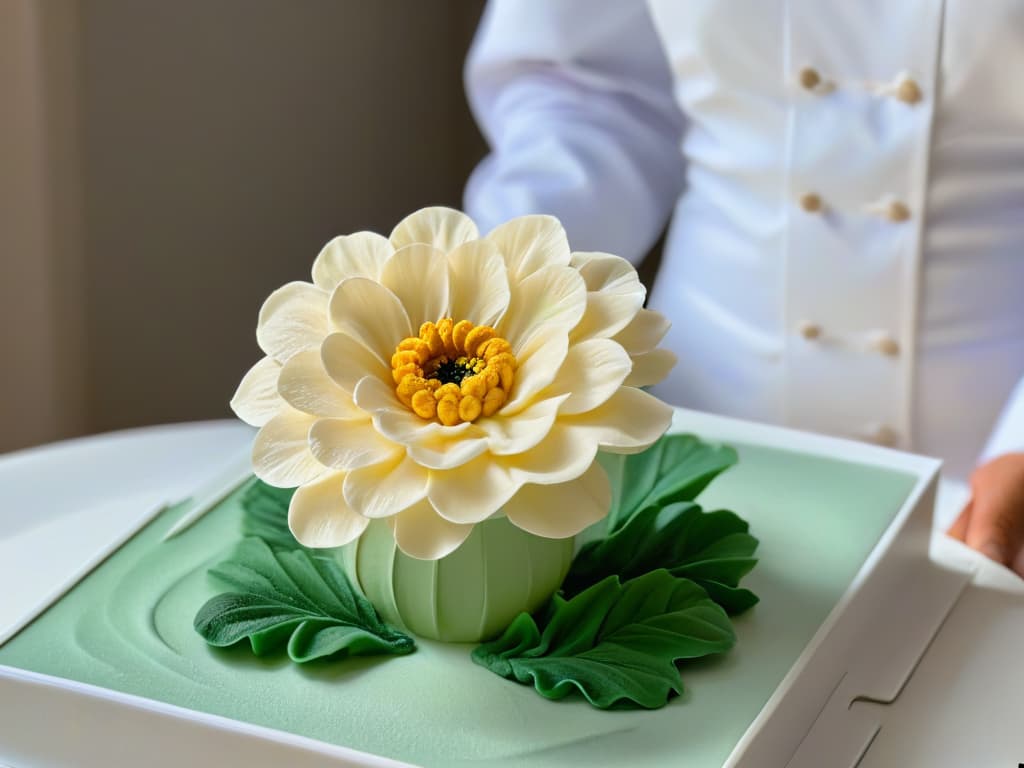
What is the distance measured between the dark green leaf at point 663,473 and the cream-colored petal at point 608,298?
0.10 meters

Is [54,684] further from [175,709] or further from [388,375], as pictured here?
[388,375]

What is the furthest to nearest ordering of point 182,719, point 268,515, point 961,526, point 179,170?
point 179,170 → point 961,526 → point 268,515 → point 182,719

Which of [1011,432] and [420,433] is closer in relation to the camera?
[420,433]

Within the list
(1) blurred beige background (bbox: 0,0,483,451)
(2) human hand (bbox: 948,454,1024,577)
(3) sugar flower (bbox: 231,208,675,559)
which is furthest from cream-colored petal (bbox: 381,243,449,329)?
(1) blurred beige background (bbox: 0,0,483,451)

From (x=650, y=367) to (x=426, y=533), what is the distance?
0.10m

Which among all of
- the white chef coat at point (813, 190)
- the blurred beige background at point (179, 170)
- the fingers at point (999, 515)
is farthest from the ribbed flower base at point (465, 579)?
the blurred beige background at point (179, 170)

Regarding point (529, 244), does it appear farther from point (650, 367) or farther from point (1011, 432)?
point (1011, 432)

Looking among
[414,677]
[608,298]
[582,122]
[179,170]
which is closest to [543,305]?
[608,298]

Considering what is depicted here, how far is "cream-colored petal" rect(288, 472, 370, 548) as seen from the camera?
41 cm

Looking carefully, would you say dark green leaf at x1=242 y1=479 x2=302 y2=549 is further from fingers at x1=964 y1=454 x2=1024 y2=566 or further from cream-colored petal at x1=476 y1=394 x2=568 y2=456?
fingers at x1=964 y1=454 x2=1024 y2=566

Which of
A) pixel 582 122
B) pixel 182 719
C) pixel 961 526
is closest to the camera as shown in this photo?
pixel 182 719

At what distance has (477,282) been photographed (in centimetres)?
45

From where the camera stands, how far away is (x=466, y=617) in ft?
1.44

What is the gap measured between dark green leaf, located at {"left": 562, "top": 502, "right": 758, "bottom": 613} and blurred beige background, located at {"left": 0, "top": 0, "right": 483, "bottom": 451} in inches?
24.9
